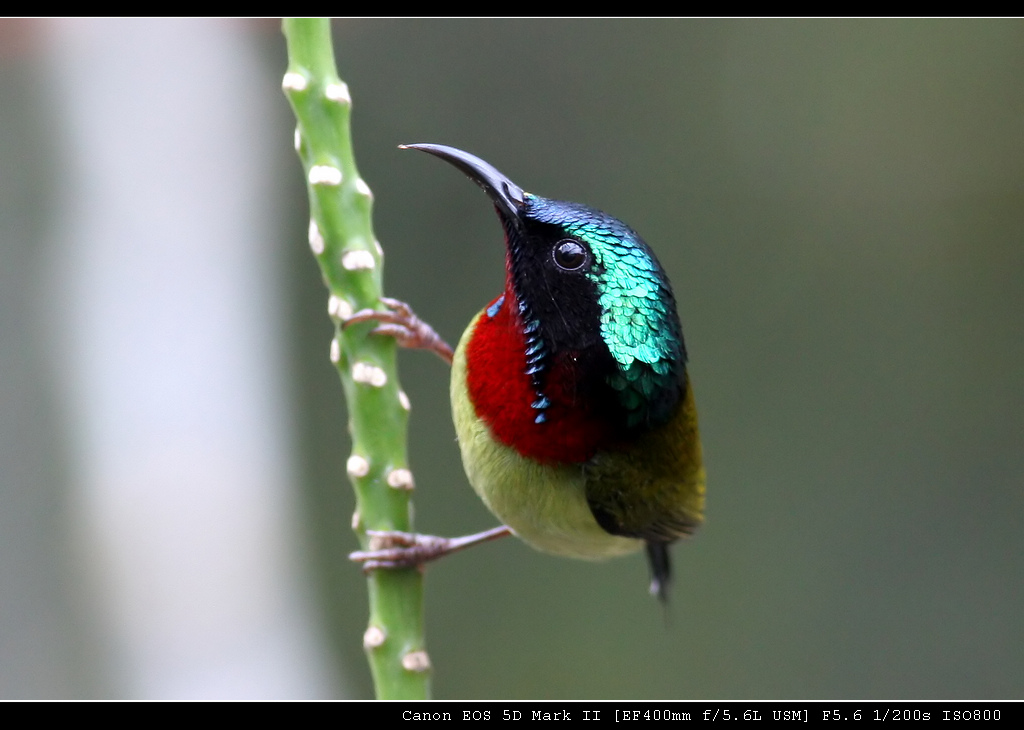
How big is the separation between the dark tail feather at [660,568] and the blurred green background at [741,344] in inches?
86.7

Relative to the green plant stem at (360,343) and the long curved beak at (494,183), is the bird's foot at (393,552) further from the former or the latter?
the long curved beak at (494,183)

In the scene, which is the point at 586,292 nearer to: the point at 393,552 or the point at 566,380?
the point at 566,380

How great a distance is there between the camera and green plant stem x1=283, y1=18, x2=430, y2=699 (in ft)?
5.24

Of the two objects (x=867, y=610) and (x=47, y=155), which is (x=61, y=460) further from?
(x=867, y=610)

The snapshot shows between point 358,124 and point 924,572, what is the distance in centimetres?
393

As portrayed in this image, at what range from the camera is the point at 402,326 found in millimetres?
2117

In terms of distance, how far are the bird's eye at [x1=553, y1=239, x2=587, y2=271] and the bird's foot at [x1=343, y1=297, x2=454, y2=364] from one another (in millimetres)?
347

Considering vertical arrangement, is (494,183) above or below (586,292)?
above

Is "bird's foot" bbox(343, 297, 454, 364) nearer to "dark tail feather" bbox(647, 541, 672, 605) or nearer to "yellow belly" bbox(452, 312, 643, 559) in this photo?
"yellow belly" bbox(452, 312, 643, 559)

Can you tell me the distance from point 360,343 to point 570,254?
0.49 meters

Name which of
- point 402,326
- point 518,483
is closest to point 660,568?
point 518,483

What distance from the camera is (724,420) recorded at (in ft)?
17.9

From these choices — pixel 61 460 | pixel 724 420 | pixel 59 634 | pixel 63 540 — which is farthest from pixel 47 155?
pixel 724 420

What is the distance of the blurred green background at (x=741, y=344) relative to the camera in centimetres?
501
